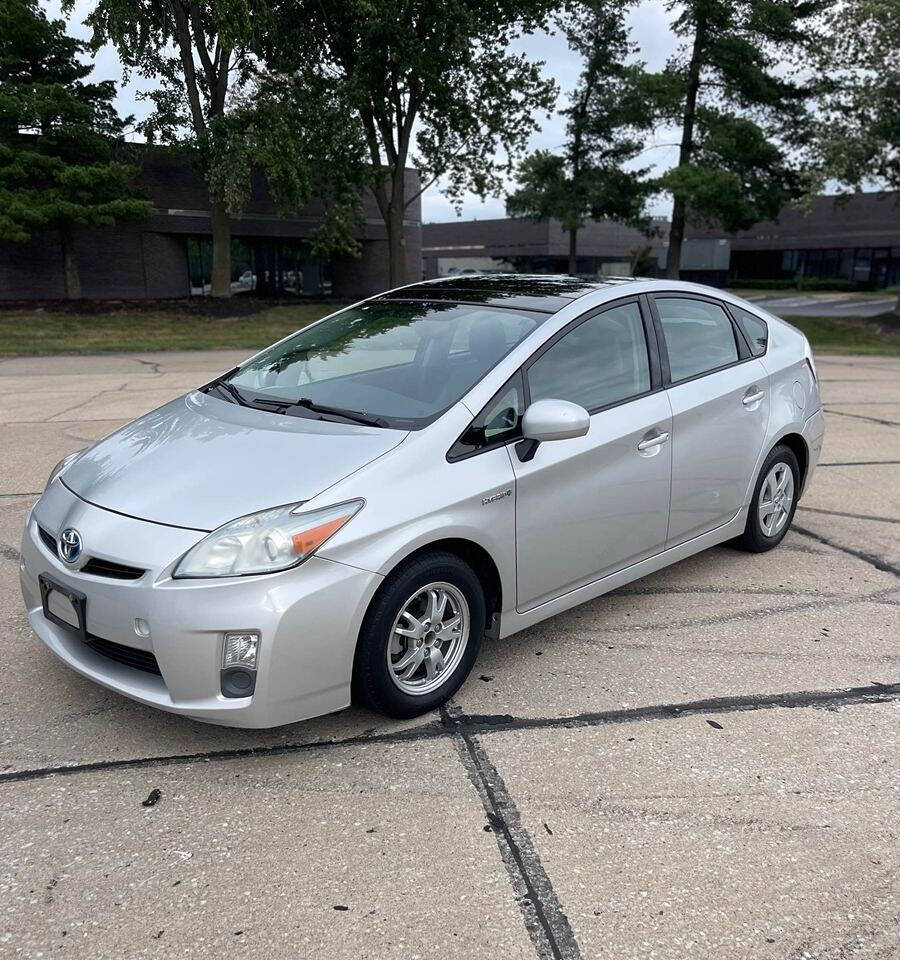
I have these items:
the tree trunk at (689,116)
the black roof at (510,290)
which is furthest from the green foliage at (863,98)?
the black roof at (510,290)

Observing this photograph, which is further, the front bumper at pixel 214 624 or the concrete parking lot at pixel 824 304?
the concrete parking lot at pixel 824 304

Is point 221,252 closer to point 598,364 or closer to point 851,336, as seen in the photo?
point 851,336

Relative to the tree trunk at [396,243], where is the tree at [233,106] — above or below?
above

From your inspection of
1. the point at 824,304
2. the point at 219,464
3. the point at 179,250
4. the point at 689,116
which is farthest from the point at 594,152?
the point at 219,464

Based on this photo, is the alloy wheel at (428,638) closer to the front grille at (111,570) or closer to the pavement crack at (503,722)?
the pavement crack at (503,722)

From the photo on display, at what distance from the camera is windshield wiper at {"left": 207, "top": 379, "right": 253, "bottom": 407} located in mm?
4059

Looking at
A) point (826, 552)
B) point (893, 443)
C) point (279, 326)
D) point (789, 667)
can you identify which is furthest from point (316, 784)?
point (279, 326)

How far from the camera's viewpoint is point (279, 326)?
2448 centimetres

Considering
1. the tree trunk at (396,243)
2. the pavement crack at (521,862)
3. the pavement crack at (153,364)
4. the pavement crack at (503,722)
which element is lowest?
the pavement crack at (521,862)

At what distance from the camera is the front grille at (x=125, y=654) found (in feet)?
9.85

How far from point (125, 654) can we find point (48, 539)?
64 centimetres

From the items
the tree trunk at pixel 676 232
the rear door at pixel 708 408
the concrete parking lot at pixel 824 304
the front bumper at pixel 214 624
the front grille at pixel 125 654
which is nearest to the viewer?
the front bumper at pixel 214 624

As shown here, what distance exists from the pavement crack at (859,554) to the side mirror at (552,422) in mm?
2621

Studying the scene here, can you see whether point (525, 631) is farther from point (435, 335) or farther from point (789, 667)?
point (435, 335)
